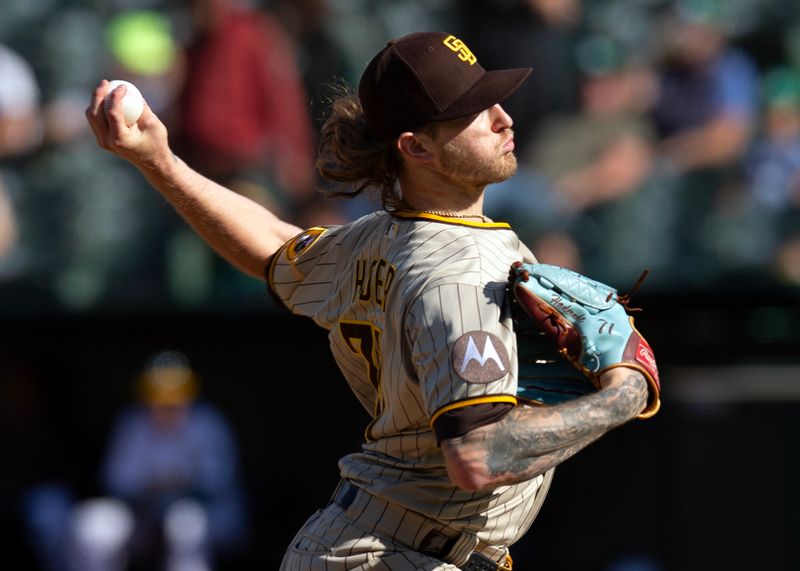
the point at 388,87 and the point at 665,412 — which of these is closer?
the point at 388,87

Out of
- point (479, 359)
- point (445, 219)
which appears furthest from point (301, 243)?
point (479, 359)

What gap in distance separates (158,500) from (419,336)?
18.0 feet

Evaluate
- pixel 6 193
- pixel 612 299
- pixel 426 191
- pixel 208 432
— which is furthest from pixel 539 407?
pixel 6 193

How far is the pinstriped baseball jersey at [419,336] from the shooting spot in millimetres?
2553

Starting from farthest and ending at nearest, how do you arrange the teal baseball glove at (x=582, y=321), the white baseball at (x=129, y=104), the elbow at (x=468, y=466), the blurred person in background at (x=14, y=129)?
the blurred person in background at (x=14, y=129) < the white baseball at (x=129, y=104) < the teal baseball glove at (x=582, y=321) < the elbow at (x=468, y=466)

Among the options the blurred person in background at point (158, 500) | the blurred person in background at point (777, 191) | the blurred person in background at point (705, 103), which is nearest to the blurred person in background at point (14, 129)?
the blurred person in background at point (158, 500)

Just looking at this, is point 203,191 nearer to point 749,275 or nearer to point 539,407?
point 539,407

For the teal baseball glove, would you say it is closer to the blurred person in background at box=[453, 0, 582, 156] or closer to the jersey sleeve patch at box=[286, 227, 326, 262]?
the jersey sleeve patch at box=[286, 227, 326, 262]

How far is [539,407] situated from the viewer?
2617 millimetres

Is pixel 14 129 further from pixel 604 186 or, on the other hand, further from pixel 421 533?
pixel 421 533

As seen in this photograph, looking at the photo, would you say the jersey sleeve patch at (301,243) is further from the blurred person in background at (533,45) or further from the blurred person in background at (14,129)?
the blurred person in background at (14,129)

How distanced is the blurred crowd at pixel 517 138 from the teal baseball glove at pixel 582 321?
496 cm

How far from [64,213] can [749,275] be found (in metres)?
4.13

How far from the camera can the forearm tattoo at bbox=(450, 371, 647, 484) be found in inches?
98.3
